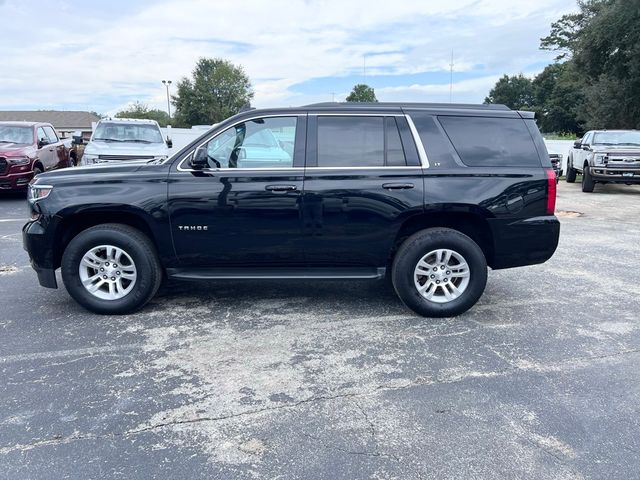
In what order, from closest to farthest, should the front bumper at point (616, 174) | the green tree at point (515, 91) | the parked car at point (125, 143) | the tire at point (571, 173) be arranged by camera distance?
the parked car at point (125, 143), the front bumper at point (616, 174), the tire at point (571, 173), the green tree at point (515, 91)

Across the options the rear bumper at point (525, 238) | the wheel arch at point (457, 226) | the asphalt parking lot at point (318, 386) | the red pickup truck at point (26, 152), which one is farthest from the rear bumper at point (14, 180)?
the rear bumper at point (525, 238)

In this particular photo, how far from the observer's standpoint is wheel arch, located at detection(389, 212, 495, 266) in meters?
4.98

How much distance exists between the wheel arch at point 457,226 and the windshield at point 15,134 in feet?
36.9

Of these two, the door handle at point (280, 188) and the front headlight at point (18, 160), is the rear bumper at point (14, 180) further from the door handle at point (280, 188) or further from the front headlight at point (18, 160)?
the door handle at point (280, 188)

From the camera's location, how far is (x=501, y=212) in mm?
4875

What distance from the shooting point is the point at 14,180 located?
11891 millimetres

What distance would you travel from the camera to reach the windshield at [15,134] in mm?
12844

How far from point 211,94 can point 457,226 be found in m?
78.4

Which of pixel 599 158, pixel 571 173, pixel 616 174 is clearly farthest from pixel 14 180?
pixel 571 173

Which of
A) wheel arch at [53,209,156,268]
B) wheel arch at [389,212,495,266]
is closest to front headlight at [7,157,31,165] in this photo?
wheel arch at [53,209,156,268]

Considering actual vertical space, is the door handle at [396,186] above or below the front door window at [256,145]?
below

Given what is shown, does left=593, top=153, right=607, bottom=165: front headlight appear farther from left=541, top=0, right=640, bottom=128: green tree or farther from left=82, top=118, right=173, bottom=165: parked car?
left=82, top=118, right=173, bottom=165: parked car

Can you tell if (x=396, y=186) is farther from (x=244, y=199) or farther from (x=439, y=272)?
(x=244, y=199)

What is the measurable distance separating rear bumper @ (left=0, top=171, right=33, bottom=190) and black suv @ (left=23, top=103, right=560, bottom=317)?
8.16 metres
